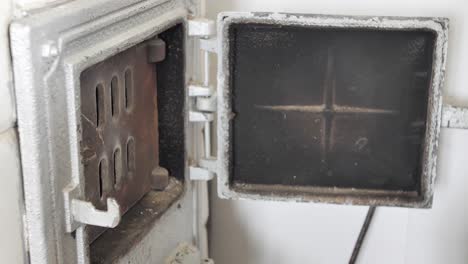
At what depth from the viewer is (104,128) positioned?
1.14 meters

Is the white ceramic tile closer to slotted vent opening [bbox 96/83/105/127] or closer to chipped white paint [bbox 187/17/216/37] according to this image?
slotted vent opening [bbox 96/83/105/127]

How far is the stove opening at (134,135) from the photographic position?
111 centimetres

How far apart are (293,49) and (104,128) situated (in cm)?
43

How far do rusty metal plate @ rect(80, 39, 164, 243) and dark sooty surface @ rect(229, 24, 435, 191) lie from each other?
174mm

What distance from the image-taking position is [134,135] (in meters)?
1.27

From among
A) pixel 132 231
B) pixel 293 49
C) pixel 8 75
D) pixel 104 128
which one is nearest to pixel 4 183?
pixel 8 75

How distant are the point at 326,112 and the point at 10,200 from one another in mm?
712

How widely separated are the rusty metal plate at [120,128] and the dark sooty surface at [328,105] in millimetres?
174

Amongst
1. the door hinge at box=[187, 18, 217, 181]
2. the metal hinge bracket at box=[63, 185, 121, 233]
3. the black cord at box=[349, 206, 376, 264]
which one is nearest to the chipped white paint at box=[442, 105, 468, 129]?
the black cord at box=[349, 206, 376, 264]

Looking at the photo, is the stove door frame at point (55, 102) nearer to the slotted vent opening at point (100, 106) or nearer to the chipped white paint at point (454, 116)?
the slotted vent opening at point (100, 106)

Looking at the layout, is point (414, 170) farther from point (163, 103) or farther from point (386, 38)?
point (163, 103)

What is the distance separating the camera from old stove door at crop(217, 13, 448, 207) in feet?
4.35

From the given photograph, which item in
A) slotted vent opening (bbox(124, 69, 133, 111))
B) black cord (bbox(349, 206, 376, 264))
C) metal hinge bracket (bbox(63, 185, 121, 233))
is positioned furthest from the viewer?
black cord (bbox(349, 206, 376, 264))

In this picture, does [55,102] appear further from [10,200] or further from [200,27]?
[200,27]
